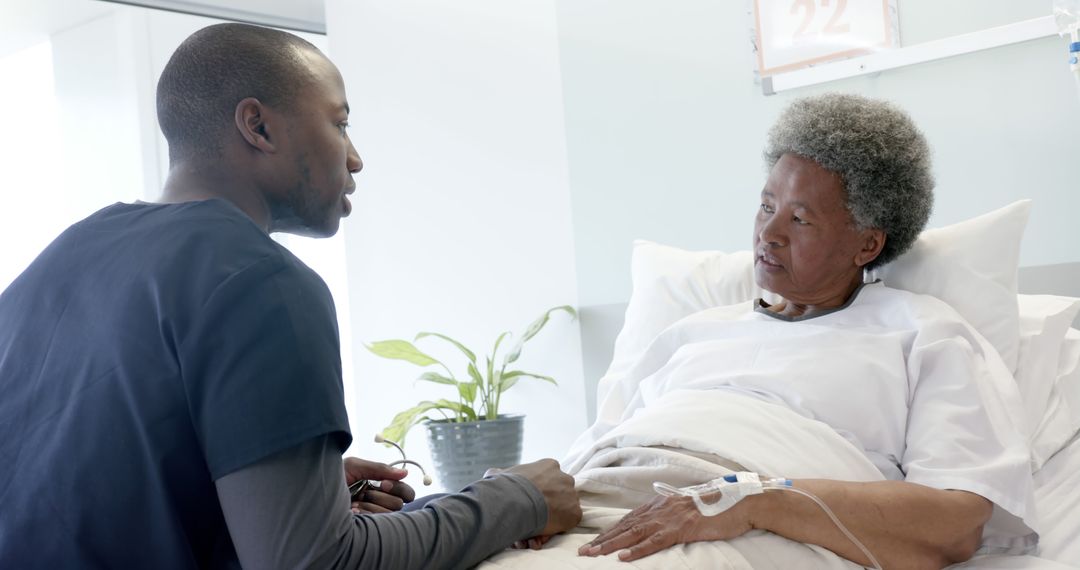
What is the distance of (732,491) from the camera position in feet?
4.26

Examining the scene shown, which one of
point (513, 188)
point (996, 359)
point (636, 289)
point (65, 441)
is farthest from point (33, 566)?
point (513, 188)

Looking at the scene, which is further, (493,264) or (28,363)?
(493,264)

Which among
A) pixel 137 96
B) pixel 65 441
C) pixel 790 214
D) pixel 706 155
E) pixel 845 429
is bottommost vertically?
pixel 845 429

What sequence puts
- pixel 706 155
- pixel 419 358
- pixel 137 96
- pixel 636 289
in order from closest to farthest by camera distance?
pixel 636 289, pixel 706 155, pixel 419 358, pixel 137 96

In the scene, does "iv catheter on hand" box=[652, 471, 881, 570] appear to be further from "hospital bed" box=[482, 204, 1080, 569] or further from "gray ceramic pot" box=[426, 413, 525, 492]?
"gray ceramic pot" box=[426, 413, 525, 492]

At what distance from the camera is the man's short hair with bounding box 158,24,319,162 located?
3.82 ft

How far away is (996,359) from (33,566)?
1.38 meters

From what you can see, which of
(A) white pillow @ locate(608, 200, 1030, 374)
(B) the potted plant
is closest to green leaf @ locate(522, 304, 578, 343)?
(B) the potted plant

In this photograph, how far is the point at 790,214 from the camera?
179 cm

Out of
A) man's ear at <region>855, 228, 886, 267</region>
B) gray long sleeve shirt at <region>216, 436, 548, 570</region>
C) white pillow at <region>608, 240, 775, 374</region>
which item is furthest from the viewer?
white pillow at <region>608, 240, 775, 374</region>

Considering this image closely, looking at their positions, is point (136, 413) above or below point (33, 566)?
above

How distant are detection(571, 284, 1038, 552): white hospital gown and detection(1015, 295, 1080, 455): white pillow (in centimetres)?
15

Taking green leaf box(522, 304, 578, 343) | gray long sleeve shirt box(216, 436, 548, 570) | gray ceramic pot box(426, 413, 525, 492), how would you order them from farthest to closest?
green leaf box(522, 304, 578, 343)
gray ceramic pot box(426, 413, 525, 492)
gray long sleeve shirt box(216, 436, 548, 570)

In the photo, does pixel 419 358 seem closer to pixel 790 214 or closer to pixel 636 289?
pixel 636 289
